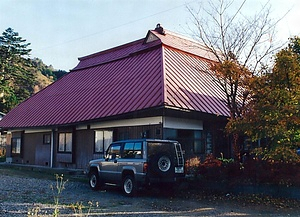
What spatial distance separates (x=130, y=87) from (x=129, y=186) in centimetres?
701

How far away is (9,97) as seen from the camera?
37875mm

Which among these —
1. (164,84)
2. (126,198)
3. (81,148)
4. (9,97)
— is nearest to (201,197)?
(126,198)

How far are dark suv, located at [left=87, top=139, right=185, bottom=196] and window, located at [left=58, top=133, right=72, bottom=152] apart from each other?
25.4 feet

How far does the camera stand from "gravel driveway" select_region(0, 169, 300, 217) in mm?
8469

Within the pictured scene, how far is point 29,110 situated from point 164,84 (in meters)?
11.9

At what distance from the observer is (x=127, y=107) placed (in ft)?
50.4

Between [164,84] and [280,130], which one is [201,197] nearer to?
[280,130]

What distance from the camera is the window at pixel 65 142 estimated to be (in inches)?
760

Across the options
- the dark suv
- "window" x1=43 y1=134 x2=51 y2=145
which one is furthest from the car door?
"window" x1=43 y1=134 x2=51 y2=145

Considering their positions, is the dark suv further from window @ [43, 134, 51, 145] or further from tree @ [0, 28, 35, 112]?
tree @ [0, 28, 35, 112]

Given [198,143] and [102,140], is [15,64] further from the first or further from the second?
[198,143]

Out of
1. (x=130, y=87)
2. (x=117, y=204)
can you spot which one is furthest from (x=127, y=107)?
(x=117, y=204)

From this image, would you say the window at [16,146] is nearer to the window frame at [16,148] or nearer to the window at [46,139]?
the window frame at [16,148]

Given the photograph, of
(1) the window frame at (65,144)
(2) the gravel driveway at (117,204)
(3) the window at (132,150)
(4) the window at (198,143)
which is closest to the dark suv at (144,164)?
(3) the window at (132,150)
